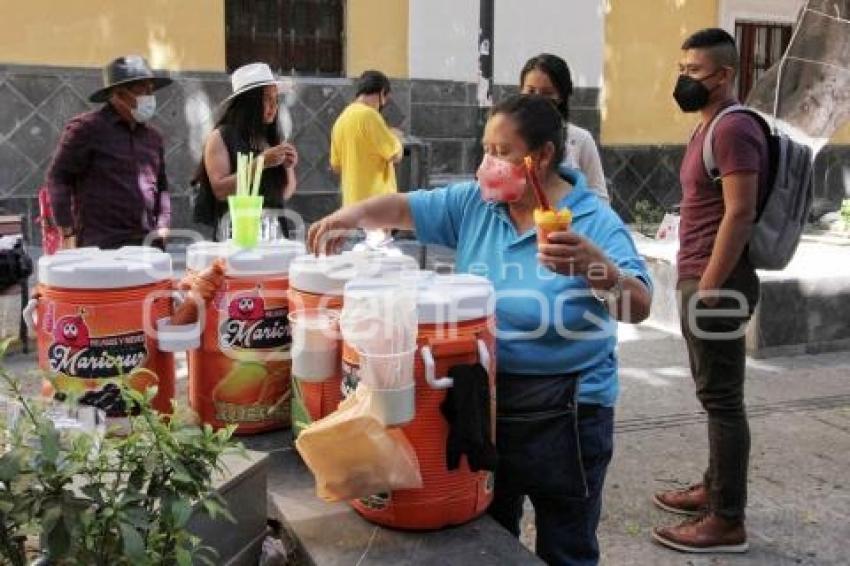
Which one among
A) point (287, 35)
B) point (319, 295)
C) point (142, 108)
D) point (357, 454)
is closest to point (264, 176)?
point (142, 108)

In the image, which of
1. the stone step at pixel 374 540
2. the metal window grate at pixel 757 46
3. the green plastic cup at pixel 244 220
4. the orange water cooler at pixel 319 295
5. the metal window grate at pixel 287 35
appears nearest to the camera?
the stone step at pixel 374 540

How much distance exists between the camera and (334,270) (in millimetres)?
2246

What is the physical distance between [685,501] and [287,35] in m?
7.37

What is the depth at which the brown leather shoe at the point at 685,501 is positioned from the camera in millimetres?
3697

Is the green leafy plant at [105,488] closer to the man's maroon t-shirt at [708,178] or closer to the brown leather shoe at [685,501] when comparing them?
the man's maroon t-shirt at [708,178]

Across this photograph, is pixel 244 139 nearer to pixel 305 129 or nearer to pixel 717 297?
pixel 717 297

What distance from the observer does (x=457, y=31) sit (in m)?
10.3

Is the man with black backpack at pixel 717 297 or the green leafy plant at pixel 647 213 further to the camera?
the green leafy plant at pixel 647 213

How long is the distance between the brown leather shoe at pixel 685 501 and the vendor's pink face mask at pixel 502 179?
1976 mm

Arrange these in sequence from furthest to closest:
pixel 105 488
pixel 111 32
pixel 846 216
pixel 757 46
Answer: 1. pixel 757 46
2. pixel 846 216
3. pixel 111 32
4. pixel 105 488

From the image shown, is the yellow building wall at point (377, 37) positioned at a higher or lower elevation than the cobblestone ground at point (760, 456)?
higher

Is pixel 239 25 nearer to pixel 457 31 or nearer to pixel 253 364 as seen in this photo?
pixel 457 31

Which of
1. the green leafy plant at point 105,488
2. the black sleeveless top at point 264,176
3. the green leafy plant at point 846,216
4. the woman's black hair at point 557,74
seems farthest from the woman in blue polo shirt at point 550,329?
the green leafy plant at point 846,216

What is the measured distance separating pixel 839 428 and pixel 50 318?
4002mm
